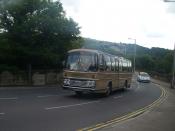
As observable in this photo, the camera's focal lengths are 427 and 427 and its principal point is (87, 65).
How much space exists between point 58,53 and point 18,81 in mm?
7290

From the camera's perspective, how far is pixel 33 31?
37688mm

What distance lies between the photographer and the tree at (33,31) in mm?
36719

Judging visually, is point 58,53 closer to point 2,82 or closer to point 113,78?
point 2,82

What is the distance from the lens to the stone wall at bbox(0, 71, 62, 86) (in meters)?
33.9

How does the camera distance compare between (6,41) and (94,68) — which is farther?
(6,41)

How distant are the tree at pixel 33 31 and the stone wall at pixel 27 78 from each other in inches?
46.6

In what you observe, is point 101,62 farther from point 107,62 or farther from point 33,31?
point 33,31

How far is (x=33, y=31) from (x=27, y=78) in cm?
420

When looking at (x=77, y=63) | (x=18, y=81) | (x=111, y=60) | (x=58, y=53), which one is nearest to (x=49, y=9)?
(x=58, y=53)

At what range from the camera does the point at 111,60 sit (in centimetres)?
3062

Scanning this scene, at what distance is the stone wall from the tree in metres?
1.18

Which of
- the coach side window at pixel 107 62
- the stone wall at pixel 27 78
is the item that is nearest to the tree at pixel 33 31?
the stone wall at pixel 27 78

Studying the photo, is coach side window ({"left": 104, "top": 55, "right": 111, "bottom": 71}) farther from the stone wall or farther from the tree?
the tree

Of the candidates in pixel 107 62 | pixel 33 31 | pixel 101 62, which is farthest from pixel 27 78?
pixel 101 62
